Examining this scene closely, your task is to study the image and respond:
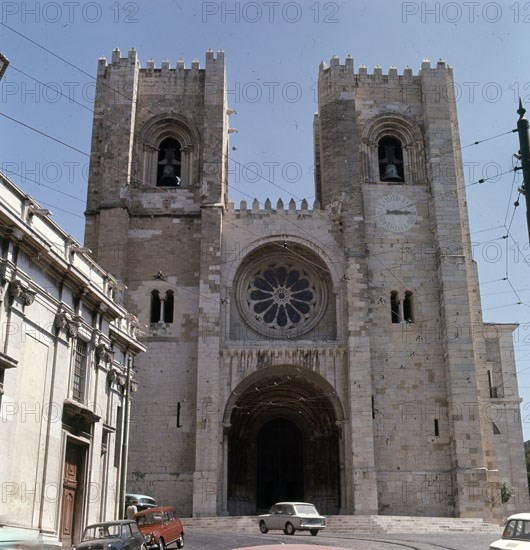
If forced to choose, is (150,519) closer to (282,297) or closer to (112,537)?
(112,537)

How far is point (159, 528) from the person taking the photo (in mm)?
17562

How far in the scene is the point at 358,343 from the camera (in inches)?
1174

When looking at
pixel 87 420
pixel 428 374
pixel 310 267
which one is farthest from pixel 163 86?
pixel 87 420

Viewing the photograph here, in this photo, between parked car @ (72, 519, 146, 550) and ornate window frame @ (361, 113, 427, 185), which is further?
ornate window frame @ (361, 113, 427, 185)

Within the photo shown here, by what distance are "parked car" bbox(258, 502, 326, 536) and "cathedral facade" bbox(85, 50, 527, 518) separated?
14.8 feet

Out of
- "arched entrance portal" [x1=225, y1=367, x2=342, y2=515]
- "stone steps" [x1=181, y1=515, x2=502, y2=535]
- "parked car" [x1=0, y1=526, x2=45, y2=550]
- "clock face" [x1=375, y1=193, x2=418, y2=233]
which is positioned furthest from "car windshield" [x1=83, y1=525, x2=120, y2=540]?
"clock face" [x1=375, y1=193, x2=418, y2=233]

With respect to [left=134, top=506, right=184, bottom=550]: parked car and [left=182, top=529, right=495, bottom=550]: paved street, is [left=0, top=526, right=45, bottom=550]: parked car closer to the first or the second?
[left=134, top=506, right=184, bottom=550]: parked car

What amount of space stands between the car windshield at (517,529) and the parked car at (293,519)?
10320mm

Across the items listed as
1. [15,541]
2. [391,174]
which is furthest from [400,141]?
[15,541]

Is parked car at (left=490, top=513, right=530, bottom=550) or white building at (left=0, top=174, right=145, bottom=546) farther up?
white building at (left=0, top=174, right=145, bottom=546)

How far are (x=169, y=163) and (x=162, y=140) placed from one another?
1.20 metres

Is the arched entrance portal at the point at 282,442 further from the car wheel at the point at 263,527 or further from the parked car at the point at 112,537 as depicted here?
the parked car at the point at 112,537

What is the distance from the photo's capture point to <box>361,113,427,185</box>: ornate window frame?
3369 cm

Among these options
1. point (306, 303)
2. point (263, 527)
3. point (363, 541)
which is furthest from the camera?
point (306, 303)
